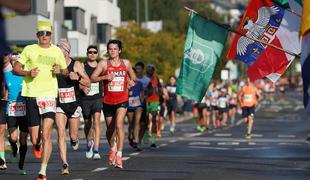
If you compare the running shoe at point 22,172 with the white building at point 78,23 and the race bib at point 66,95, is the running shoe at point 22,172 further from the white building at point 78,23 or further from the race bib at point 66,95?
the white building at point 78,23

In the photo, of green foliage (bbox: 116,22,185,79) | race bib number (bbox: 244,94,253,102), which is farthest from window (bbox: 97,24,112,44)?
race bib number (bbox: 244,94,253,102)

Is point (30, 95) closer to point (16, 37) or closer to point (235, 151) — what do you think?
point (235, 151)

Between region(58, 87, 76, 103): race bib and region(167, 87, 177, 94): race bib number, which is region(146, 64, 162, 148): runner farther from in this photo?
region(167, 87, 177, 94): race bib number

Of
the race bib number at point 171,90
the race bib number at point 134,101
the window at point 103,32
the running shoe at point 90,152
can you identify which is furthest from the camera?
the window at point 103,32

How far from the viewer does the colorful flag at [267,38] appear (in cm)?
1872

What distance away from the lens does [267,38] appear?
741 inches

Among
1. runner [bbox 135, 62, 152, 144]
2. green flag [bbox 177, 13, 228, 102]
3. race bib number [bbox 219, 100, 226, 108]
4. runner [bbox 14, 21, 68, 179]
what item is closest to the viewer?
runner [bbox 14, 21, 68, 179]

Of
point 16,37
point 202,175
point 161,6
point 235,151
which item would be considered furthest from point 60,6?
point 161,6

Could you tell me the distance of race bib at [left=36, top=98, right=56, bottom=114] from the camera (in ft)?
47.5

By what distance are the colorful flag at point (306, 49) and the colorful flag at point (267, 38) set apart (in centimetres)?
514

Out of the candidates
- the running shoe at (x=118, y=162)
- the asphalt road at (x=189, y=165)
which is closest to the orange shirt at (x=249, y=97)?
the asphalt road at (x=189, y=165)

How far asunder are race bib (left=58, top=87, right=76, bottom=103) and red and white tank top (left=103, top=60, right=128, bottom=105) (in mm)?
1062

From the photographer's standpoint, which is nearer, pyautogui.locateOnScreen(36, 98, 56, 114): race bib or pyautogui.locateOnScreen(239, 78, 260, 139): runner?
pyautogui.locateOnScreen(36, 98, 56, 114): race bib

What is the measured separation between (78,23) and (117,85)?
42088 millimetres
